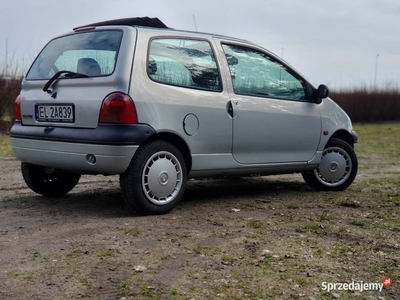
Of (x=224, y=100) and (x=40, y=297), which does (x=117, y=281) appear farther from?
(x=224, y=100)

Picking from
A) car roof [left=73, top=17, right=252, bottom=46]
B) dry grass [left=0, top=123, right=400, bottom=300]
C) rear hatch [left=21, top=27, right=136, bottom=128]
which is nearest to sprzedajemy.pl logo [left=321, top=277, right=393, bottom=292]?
dry grass [left=0, top=123, right=400, bottom=300]

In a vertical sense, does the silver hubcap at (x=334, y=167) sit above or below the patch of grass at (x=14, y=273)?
above

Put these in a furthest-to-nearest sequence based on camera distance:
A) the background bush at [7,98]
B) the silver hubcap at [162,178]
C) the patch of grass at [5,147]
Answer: the background bush at [7,98] < the patch of grass at [5,147] < the silver hubcap at [162,178]

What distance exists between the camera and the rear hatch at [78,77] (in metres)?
5.18

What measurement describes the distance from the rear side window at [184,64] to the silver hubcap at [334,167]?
5.98ft

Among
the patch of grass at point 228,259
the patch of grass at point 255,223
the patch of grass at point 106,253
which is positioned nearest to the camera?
the patch of grass at point 228,259

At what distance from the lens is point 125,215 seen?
5363 mm

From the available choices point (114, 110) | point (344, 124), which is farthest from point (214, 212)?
point (344, 124)

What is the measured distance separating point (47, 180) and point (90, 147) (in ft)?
4.82

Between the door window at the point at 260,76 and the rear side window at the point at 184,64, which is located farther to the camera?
the door window at the point at 260,76

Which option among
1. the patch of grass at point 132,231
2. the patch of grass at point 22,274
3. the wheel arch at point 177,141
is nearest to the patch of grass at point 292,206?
the wheel arch at point 177,141

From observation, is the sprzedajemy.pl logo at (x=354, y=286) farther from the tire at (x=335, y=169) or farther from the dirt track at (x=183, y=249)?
the tire at (x=335, y=169)

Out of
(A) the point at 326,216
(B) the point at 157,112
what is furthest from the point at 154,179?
(A) the point at 326,216

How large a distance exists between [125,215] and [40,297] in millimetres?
2072
